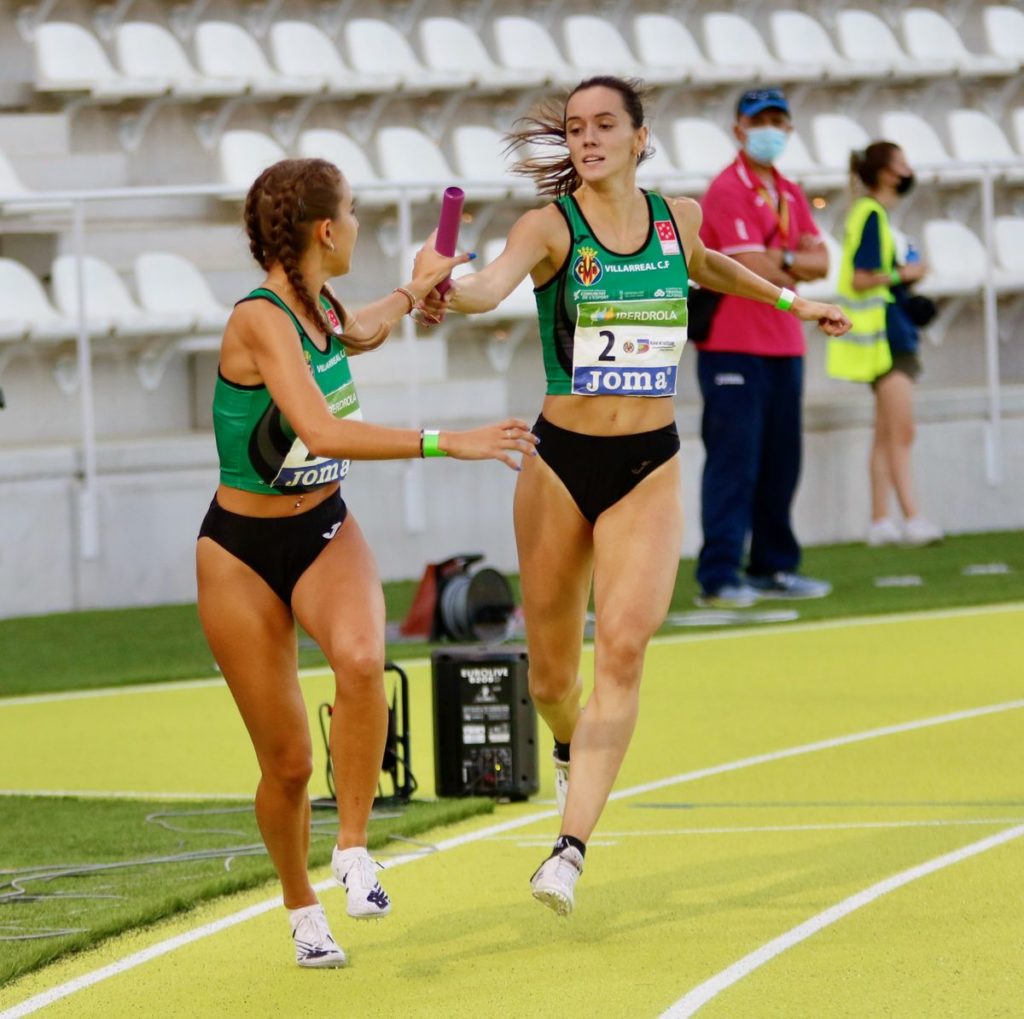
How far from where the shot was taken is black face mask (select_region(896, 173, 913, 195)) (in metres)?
14.1

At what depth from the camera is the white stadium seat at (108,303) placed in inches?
563

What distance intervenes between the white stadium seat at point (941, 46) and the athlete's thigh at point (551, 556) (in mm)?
14806

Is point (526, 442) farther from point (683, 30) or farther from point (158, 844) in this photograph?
point (683, 30)

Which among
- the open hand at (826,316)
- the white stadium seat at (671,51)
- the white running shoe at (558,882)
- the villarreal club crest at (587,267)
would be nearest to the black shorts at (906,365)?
the white stadium seat at (671,51)

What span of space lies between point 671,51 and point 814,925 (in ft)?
45.6

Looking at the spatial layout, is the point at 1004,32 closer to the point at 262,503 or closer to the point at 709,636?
the point at 709,636

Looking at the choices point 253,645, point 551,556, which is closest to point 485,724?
point 551,556

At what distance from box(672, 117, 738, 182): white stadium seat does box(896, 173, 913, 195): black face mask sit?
3963 millimetres

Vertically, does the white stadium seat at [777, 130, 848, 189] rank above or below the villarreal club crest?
above

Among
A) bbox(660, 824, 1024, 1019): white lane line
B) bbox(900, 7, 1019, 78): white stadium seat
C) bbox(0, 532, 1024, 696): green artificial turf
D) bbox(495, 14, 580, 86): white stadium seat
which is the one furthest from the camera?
bbox(900, 7, 1019, 78): white stadium seat

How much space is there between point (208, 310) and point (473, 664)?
744 centimetres

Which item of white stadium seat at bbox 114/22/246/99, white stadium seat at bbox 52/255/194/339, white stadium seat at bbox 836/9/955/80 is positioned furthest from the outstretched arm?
white stadium seat at bbox 836/9/955/80

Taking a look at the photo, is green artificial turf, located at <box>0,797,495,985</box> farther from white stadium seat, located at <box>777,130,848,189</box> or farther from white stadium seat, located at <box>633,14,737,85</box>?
white stadium seat, located at <box>633,14,737,85</box>

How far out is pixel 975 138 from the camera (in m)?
19.9
